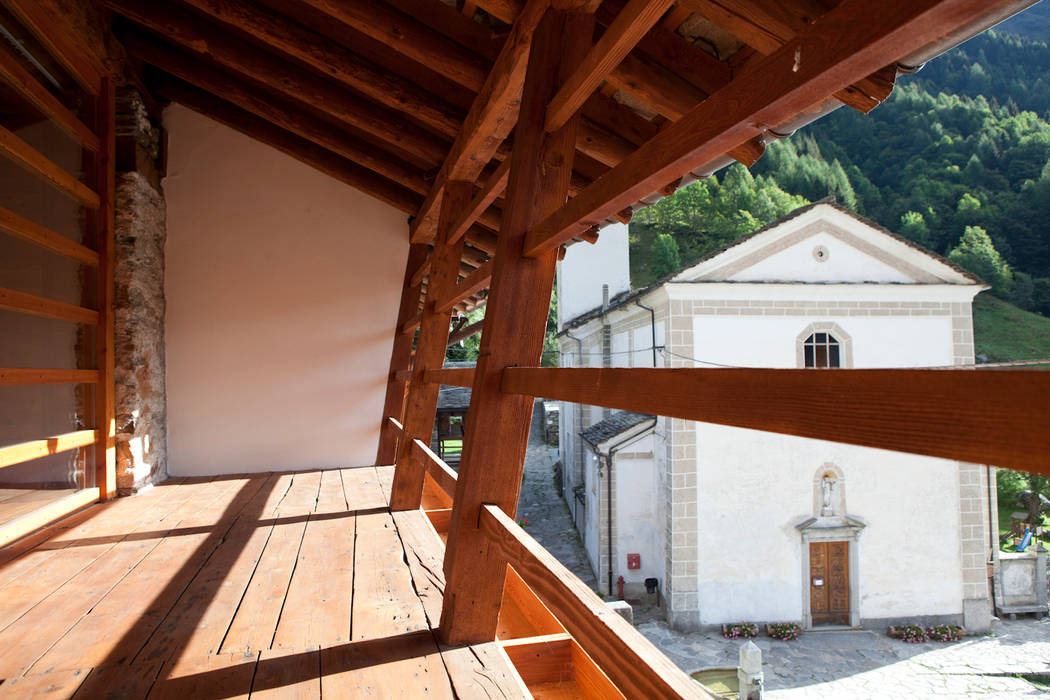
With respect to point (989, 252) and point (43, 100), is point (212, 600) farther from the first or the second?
point (989, 252)

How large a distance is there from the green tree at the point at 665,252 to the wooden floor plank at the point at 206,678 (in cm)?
1400

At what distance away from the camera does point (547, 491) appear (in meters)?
17.7

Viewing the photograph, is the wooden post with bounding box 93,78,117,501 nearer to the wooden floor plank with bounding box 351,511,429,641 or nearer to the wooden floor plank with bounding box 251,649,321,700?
the wooden floor plank with bounding box 351,511,429,641

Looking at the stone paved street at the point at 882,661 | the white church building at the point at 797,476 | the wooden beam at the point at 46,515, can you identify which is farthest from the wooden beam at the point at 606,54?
the stone paved street at the point at 882,661

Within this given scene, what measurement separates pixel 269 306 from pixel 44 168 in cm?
175

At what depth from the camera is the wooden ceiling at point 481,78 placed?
94 centimetres

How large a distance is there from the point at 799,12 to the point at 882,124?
6210mm

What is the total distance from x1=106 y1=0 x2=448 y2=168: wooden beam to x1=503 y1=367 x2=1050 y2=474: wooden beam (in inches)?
110

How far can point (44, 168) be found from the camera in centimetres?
292

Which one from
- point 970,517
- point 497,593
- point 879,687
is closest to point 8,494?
point 497,593

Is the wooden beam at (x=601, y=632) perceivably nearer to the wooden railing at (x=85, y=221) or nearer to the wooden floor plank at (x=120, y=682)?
the wooden floor plank at (x=120, y=682)

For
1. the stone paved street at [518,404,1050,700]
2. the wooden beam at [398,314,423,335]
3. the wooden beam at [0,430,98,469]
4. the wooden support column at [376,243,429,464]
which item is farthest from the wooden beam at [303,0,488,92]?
the stone paved street at [518,404,1050,700]

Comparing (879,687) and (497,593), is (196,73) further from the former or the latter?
(879,687)

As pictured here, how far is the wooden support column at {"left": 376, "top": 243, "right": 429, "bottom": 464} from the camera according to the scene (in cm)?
458
